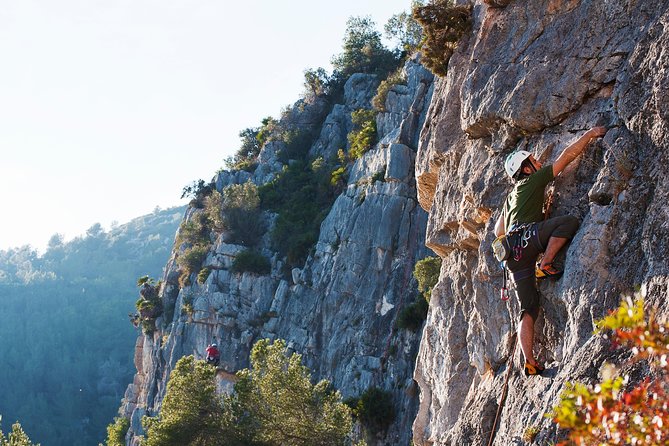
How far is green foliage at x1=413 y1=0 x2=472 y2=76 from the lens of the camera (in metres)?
13.2

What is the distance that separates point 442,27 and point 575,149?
5414 mm

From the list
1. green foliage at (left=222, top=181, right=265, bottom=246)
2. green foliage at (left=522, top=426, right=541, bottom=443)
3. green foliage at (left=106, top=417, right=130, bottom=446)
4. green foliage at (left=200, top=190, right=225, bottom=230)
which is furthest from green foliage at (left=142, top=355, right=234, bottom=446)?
green foliage at (left=106, top=417, right=130, bottom=446)

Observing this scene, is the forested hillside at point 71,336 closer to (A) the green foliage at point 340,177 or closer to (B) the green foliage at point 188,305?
(B) the green foliage at point 188,305

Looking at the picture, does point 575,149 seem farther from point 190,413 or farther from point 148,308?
point 148,308

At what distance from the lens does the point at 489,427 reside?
369 inches

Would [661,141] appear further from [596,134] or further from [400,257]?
[400,257]

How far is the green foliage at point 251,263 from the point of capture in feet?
144

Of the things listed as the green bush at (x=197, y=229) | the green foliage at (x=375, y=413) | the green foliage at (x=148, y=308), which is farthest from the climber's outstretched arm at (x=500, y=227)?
the green foliage at (x=148, y=308)

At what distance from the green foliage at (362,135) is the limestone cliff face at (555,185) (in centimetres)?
2749

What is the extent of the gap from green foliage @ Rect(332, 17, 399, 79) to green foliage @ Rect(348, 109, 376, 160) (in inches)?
361

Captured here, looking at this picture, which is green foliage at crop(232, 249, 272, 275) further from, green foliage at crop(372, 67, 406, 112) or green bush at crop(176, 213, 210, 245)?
green foliage at crop(372, 67, 406, 112)

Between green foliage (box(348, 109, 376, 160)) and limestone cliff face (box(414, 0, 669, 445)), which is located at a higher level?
green foliage (box(348, 109, 376, 160))

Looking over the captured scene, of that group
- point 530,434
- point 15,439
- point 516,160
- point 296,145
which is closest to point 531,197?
point 516,160

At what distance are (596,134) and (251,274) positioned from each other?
36.3 meters
